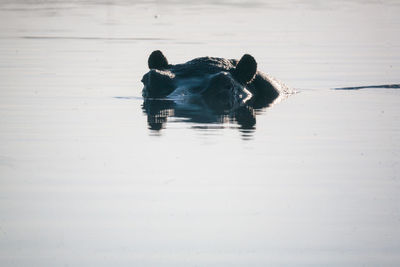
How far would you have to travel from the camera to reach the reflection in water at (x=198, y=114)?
13521 millimetres

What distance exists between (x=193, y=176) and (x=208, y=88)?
692 cm

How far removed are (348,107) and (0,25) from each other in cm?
2447

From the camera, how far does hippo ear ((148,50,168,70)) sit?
18.0m

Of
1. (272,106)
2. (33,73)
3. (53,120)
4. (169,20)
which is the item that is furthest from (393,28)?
(53,120)

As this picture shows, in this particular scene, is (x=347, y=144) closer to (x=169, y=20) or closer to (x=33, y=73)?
(x=33, y=73)

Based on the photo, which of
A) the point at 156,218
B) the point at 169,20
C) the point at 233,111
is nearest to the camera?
the point at 156,218

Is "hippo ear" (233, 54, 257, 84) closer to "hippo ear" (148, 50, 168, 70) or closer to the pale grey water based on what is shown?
the pale grey water

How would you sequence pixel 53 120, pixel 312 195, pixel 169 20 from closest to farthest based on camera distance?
pixel 312 195
pixel 53 120
pixel 169 20

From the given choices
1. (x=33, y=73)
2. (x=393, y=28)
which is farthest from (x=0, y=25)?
(x=33, y=73)

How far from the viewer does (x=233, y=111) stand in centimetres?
1547

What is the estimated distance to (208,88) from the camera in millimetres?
16562

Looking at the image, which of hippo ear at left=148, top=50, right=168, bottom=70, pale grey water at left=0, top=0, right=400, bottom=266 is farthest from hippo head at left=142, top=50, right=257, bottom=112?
pale grey water at left=0, top=0, right=400, bottom=266

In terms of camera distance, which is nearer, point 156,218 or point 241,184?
point 156,218

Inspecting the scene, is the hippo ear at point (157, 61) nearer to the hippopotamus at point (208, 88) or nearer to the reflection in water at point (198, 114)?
the hippopotamus at point (208, 88)
